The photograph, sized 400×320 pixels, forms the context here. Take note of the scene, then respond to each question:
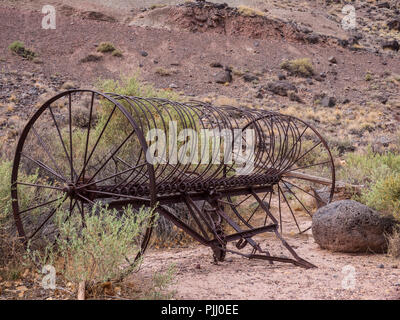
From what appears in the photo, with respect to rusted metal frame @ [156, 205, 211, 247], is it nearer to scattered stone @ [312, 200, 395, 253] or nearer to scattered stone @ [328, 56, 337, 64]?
scattered stone @ [312, 200, 395, 253]

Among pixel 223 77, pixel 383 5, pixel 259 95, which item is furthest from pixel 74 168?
pixel 383 5

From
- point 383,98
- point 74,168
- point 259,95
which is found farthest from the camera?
point 383,98

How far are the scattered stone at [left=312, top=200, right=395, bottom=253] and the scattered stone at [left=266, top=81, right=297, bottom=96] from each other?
1967 centimetres

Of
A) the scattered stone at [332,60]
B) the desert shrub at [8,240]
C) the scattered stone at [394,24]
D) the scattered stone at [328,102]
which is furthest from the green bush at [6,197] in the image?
the scattered stone at [394,24]

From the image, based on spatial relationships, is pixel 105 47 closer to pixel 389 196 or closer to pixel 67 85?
pixel 67 85

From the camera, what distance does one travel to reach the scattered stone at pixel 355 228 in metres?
5.70

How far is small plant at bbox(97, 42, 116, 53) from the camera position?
28.1 metres

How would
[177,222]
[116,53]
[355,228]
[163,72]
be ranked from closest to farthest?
[177,222] → [355,228] → [163,72] → [116,53]

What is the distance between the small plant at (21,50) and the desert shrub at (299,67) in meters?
17.2

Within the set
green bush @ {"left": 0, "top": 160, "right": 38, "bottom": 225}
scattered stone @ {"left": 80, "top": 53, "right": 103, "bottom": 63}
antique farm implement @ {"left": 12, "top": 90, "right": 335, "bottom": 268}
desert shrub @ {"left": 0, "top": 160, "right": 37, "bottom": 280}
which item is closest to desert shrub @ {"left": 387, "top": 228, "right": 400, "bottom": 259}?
antique farm implement @ {"left": 12, "top": 90, "right": 335, "bottom": 268}

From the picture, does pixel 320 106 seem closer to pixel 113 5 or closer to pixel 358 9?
pixel 113 5

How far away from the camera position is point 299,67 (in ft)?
93.7

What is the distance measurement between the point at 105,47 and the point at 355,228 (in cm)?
2580

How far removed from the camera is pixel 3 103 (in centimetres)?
1670
